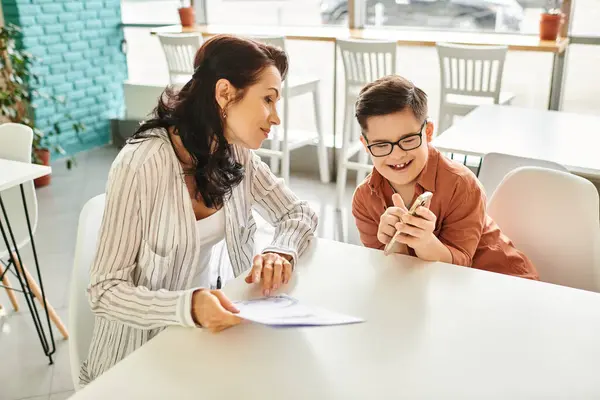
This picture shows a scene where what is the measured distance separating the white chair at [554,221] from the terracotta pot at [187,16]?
3.80 m

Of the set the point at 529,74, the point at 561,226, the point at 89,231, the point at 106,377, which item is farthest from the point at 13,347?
the point at 529,74

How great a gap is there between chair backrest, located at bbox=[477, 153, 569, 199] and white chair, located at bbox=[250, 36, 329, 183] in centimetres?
208

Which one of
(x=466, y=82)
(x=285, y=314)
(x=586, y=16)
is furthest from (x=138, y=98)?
(x=285, y=314)

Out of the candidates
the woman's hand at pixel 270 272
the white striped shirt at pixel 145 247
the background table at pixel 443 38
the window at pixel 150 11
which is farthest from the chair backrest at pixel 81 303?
the window at pixel 150 11

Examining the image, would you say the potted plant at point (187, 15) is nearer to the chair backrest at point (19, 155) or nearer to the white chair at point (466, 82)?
the white chair at point (466, 82)

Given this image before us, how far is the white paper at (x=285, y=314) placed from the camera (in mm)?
1005

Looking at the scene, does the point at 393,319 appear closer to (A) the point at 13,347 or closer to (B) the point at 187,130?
(B) the point at 187,130

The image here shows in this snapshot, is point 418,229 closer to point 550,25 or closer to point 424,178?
point 424,178

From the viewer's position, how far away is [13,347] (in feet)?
8.04

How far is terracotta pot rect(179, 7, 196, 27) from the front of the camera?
4832mm

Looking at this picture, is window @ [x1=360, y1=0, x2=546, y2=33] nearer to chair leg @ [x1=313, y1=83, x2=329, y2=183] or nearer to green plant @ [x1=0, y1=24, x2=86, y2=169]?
chair leg @ [x1=313, y1=83, x2=329, y2=183]

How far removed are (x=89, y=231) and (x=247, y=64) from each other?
1.92ft

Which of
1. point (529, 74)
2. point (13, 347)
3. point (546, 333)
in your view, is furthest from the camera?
point (529, 74)

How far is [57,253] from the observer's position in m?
3.30
